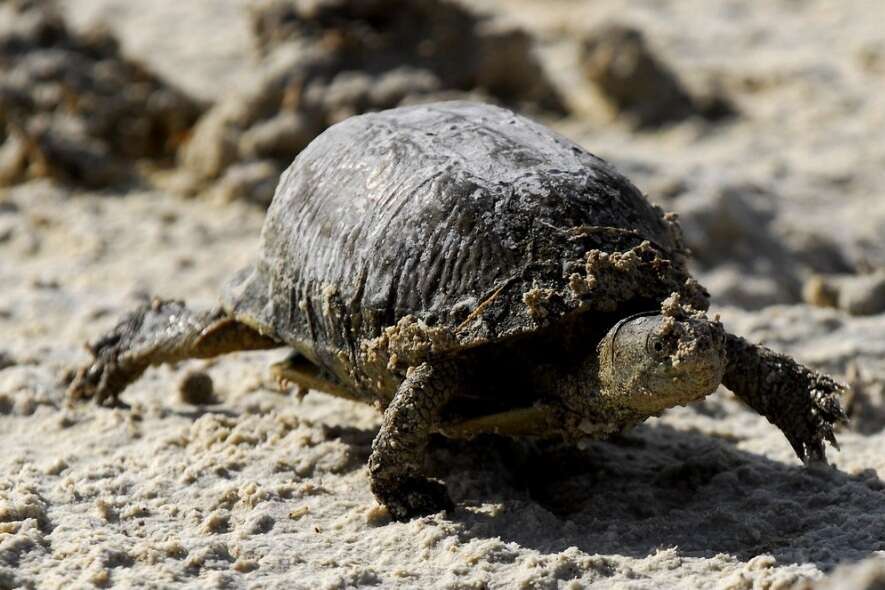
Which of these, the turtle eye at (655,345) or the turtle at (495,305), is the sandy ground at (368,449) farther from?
the turtle eye at (655,345)

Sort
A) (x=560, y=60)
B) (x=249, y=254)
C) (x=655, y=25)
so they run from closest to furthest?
(x=249, y=254) → (x=560, y=60) → (x=655, y=25)

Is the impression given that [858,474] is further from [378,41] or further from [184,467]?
[378,41]

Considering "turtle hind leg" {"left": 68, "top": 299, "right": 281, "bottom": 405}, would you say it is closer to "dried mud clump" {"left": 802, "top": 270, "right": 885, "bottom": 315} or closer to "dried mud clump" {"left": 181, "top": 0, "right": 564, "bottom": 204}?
"dried mud clump" {"left": 181, "top": 0, "right": 564, "bottom": 204}

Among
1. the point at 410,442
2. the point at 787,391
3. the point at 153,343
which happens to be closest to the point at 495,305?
the point at 410,442

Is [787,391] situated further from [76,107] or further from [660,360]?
[76,107]

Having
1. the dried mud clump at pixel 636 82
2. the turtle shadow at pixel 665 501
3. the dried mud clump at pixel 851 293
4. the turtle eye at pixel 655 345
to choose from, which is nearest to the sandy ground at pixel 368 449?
the turtle shadow at pixel 665 501

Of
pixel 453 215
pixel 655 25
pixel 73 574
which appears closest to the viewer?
pixel 73 574

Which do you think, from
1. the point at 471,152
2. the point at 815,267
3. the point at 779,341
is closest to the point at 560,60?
the point at 815,267

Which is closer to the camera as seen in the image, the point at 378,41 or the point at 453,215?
the point at 453,215

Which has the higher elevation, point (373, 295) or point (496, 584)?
point (373, 295)
